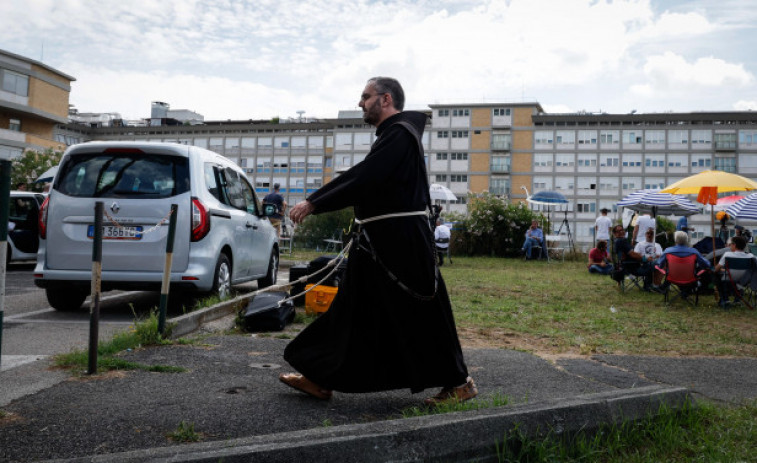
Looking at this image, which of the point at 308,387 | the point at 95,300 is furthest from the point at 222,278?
the point at 308,387

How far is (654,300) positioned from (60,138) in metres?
105

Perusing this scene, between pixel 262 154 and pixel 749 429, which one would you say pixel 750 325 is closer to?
pixel 749 429

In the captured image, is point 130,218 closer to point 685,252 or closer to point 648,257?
point 685,252

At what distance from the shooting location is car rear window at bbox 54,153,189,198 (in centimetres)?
726

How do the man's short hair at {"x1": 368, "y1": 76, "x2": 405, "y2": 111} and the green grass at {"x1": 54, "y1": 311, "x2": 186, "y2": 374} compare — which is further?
the green grass at {"x1": 54, "y1": 311, "x2": 186, "y2": 374}

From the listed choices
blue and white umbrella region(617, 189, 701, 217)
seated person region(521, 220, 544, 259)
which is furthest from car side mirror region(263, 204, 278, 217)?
seated person region(521, 220, 544, 259)

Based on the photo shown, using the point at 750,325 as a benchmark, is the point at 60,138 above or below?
above

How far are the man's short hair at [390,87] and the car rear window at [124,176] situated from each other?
3.90 m

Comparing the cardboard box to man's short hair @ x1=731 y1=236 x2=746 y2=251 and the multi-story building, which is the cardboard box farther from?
the multi-story building

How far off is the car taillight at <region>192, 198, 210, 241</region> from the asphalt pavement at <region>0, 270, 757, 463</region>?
1920 mm

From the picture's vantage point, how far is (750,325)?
849 centimetres

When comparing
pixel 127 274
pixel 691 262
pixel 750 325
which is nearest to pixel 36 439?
pixel 127 274


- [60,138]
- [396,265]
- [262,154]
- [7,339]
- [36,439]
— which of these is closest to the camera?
[36,439]

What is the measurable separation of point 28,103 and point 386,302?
208 feet
